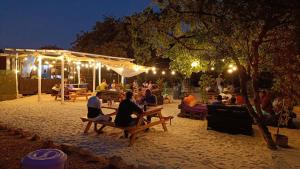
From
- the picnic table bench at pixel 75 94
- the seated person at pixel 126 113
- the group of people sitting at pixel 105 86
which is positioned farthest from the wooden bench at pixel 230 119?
the picnic table bench at pixel 75 94

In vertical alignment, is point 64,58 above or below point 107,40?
below

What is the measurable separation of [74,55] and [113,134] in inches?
370

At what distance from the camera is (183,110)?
32.4 feet

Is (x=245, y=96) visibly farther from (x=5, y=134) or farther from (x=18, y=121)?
(x=18, y=121)

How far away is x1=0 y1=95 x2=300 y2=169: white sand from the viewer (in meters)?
4.80

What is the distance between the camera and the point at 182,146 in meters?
5.82

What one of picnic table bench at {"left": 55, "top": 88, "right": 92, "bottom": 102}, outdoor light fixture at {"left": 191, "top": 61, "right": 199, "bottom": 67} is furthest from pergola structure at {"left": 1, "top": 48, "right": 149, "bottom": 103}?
outdoor light fixture at {"left": 191, "top": 61, "right": 199, "bottom": 67}

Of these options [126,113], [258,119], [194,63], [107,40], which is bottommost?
[258,119]

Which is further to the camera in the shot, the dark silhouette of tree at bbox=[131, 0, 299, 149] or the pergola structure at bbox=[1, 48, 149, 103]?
the pergola structure at bbox=[1, 48, 149, 103]

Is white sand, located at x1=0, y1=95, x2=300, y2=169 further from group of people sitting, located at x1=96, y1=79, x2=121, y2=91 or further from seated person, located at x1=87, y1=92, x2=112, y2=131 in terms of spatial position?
group of people sitting, located at x1=96, y1=79, x2=121, y2=91

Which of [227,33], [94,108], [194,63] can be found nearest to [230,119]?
[194,63]

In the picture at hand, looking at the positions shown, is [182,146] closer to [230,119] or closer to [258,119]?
[258,119]

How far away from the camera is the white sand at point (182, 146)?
4797mm

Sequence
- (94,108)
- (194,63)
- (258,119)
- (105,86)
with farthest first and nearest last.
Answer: (105,86) < (194,63) < (94,108) < (258,119)
